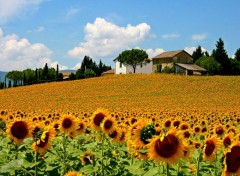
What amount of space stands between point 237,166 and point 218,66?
329 feet

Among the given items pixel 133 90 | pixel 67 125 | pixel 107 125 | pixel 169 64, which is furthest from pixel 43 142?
pixel 169 64

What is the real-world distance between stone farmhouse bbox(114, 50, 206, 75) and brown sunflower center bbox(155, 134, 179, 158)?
91.7 metres

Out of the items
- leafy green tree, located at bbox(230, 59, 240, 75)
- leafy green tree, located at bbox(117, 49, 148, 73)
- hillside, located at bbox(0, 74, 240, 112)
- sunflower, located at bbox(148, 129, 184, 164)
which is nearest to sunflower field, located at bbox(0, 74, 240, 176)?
sunflower, located at bbox(148, 129, 184, 164)

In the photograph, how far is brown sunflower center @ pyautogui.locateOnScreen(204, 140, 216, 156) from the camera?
14.7ft

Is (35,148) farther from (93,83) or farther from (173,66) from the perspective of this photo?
(173,66)

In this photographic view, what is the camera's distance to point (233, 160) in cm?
328

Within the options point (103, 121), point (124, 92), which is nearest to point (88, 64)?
point (124, 92)

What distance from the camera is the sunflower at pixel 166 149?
11.6 ft

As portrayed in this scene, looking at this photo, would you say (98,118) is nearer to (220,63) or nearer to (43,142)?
(43,142)

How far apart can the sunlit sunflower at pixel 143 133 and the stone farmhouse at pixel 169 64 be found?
299 feet

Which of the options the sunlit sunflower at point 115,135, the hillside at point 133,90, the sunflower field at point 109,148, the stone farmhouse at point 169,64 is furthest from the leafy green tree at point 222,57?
the sunlit sunflower at point 115,135

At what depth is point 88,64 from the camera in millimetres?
127188

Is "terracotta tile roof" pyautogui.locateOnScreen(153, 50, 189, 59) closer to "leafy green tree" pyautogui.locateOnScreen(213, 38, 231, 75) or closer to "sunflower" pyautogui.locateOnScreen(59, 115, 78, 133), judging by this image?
"leafy green tree" pyautogui.locateOnScreen(213, 38, 231, 75)

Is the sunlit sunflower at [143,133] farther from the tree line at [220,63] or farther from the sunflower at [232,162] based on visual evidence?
the tree line at [220,63]
